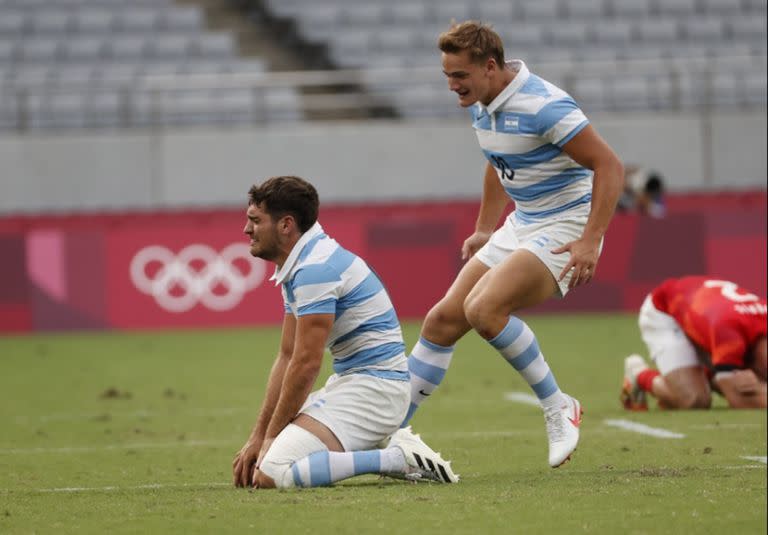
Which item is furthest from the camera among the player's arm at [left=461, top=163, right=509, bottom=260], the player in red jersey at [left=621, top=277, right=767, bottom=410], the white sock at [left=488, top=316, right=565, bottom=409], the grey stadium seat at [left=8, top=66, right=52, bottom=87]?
the grey stadium seat at [left=8, top=66, right=52, bottom=87]

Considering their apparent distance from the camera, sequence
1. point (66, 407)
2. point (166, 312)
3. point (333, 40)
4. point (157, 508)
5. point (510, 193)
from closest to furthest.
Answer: point (157, 508) < point (510, 193) < point (66, 407) < point (166, 312) < point (333, 40)

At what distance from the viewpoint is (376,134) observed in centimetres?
2114

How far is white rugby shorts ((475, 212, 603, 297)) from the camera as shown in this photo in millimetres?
6805

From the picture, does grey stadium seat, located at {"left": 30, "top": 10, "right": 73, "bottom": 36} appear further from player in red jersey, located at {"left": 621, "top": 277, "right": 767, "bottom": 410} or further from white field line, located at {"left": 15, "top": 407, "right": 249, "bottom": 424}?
player in red jersey, located at {"left": 621, "top": 277, "right": 767, "bottom": 410}

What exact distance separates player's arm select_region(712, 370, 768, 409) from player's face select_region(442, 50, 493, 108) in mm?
3669

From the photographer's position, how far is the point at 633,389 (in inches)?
389

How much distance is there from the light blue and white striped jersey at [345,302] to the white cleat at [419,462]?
0.27 m

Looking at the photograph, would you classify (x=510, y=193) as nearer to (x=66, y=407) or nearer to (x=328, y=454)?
(x=328, y=454)

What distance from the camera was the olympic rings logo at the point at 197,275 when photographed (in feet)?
56.6

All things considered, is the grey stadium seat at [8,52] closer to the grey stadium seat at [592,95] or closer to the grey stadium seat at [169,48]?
the grey stadium seat at [169,48]

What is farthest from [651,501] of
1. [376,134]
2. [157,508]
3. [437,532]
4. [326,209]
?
[376,134]

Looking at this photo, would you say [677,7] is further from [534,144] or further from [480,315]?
[480,315]

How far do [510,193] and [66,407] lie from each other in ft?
15.9

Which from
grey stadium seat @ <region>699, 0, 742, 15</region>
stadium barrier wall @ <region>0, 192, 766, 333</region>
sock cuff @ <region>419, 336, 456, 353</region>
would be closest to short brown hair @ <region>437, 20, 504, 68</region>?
sock cuff @ <region>419, 336, 456, 353</region>
